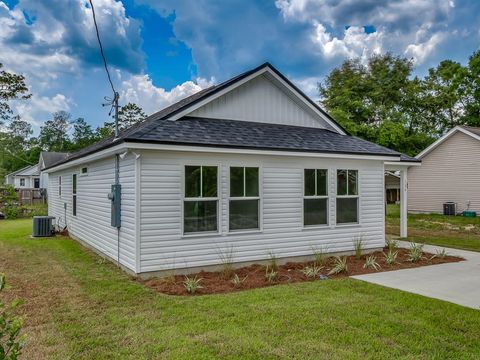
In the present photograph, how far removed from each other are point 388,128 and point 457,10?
1122cm

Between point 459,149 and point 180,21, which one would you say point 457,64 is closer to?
point 459,149

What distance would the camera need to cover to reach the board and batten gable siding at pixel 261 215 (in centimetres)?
672

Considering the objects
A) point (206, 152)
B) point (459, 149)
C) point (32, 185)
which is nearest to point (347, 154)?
point (206, 152)

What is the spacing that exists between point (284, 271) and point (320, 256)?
48.6 inches

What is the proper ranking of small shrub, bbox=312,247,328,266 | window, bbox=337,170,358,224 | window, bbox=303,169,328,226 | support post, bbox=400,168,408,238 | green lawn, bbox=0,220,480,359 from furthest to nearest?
support post, bbox=400,168,408,238 → window, bbox=337,170,358,224 → window, bbox=303,169,328,226 → small shrub, bbox=312,247,328,266 → green lawn, bbox=0,220,480,359

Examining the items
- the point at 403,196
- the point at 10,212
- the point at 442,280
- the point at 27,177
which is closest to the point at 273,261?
the point at 442,280

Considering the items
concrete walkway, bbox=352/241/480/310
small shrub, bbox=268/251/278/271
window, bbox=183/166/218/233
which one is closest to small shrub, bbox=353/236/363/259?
concrete walkway, bbox=352/241/480/310

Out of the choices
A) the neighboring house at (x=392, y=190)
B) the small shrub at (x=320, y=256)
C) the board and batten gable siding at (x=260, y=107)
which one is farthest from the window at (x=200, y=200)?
the neighboring house at (x=392, y=190)

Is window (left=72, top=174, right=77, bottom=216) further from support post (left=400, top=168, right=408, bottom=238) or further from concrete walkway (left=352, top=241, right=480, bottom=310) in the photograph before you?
support post (left=400, top=168, right=408, bottom=238)

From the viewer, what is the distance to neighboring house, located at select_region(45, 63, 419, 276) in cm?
677

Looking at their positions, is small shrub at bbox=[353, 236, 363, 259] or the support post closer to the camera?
small shrub at bbox=[353, 236, 363, 259]

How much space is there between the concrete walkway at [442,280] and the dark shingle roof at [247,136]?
9.64ft

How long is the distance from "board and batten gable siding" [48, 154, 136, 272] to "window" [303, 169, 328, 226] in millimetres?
3867

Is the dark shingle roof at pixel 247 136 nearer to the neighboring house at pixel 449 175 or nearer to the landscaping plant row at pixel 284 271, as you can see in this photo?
the landscaping plant row at pixel 284 271
